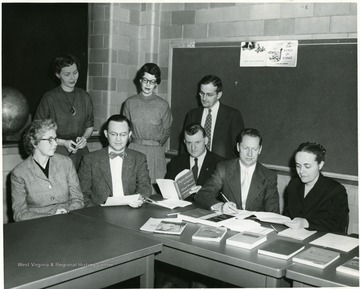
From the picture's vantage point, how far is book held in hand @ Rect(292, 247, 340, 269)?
185cm

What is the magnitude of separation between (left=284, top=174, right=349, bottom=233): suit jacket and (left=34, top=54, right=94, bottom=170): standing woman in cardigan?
1951 millimetres

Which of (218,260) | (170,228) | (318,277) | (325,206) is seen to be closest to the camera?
(318,277)

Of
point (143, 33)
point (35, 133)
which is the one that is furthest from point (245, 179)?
point (143, 33)

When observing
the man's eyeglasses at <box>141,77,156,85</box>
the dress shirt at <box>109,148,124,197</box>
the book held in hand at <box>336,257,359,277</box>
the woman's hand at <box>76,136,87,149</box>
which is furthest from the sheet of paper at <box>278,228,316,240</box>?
the woman's hand at <box>76,136,87,149</box>

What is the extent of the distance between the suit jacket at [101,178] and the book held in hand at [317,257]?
1413mm

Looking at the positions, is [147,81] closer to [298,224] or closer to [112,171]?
[112,171]

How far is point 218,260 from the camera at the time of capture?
2.00 metres

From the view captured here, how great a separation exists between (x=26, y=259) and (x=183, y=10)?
347 centimetres

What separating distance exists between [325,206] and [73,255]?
1578 millimetres

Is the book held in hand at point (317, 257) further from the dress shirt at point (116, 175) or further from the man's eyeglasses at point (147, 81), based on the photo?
the man's eyeglasses at point (147, 81)

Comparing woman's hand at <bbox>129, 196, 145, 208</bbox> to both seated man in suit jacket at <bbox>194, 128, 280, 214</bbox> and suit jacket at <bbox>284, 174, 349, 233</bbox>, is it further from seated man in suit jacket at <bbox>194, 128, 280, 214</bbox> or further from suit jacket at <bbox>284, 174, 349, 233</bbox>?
suit jacket at <bbox>284, 174, 349, 233</bbox>

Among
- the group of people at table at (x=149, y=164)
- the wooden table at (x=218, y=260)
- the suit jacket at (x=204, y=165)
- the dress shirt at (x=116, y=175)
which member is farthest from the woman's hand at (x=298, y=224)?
the dress shirt at (x=116, y=175)

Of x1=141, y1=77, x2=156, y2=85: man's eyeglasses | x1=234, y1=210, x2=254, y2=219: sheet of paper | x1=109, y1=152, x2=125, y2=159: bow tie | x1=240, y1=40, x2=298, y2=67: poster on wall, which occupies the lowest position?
x1=234, y1=210, x2=254, y2=219: sheet of paper

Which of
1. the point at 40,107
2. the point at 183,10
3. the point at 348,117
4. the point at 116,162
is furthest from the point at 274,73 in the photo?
the point at 40,107
